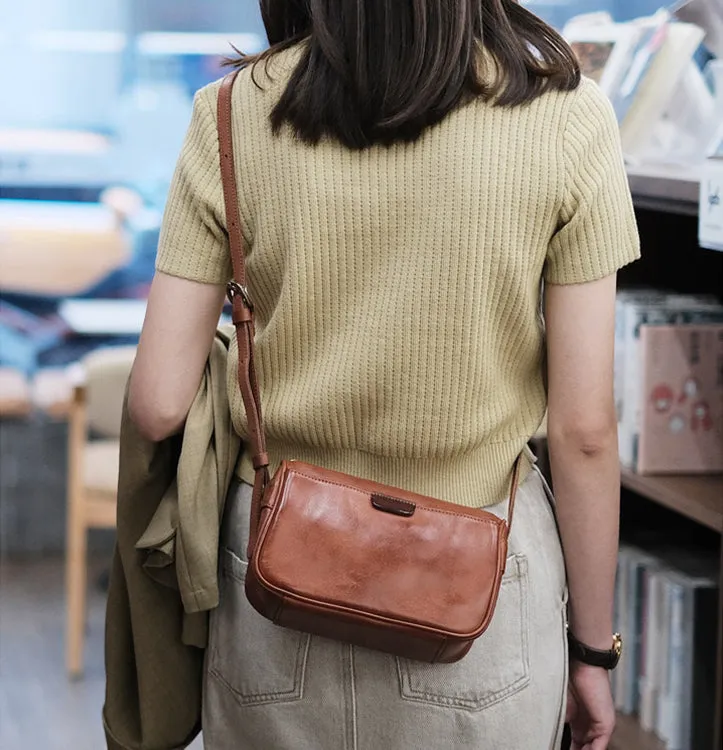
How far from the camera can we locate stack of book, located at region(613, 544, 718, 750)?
189cm

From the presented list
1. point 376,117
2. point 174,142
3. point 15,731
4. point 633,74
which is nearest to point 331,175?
point 376,117

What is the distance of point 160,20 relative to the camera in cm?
432

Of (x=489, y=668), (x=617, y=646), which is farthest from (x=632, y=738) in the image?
(x=489, y=668)

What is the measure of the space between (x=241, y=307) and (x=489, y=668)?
0.43 meters

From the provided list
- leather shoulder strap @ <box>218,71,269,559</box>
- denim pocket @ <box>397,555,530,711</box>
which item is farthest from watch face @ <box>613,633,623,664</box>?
leather shoulder strap @ <box>218,71,269,559</box>

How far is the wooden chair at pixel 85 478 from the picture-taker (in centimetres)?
356

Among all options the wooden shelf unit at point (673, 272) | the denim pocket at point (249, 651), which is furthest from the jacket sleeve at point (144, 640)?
the wooden shelf unit at point (673, 272)

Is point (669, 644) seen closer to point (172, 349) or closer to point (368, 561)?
point (368, 561)

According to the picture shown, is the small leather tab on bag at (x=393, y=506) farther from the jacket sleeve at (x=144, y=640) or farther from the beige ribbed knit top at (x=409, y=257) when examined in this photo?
the jacket sleeve at (x=144, y=640)

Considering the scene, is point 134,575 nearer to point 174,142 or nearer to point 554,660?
point 554,660

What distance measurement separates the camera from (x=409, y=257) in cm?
113

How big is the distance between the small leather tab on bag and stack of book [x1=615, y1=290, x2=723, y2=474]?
85 cm

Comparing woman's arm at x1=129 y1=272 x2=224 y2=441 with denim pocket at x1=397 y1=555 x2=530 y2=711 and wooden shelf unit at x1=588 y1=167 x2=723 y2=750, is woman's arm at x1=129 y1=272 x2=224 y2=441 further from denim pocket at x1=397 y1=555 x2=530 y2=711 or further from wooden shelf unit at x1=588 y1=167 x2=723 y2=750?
wooden shelf unit at x1=588 y1=167 x2=723 y2=750

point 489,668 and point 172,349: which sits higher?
point 172,349
